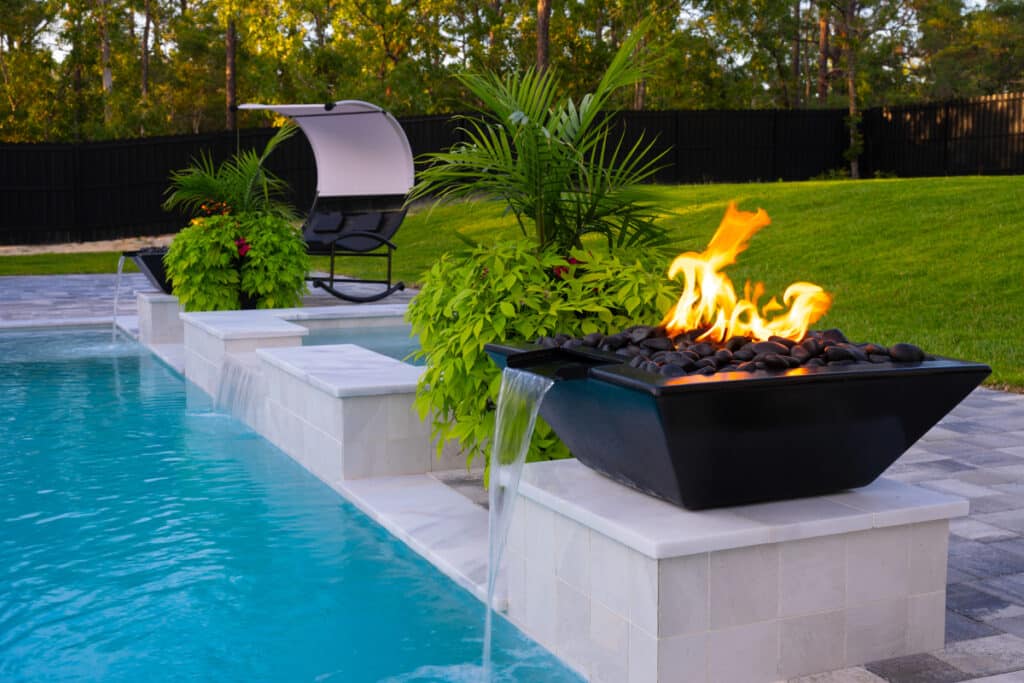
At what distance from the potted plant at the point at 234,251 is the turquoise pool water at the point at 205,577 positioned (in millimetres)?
2889

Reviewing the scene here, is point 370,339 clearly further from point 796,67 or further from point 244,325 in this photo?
point 796,67

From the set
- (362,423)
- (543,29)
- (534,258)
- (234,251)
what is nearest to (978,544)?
(534,258)

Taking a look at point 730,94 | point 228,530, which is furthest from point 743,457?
point 730,94

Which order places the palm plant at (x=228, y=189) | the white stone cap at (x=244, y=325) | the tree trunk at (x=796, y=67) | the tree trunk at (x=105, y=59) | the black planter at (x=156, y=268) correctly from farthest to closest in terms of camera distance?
the tree trunk at (x=796, y=67), the tree trunk at (x=105, y=59), the black planter at (x=156, y=268), the palm plant at (x=228, y=189), the white stone cap at (x=244, y=325)

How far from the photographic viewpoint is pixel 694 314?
3.54m

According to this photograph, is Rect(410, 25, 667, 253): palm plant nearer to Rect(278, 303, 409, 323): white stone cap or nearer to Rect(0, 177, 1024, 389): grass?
Rect(0, 177, 1024, 389): grass

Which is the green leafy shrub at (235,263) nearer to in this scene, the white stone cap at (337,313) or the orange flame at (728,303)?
the white stone cap at (337,313)

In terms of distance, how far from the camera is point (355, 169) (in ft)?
44.0

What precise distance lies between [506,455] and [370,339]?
206 inches

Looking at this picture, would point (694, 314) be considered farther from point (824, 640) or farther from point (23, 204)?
point (23, 204)

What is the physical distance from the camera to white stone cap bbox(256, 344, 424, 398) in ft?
16.6

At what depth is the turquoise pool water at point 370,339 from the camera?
8570mm

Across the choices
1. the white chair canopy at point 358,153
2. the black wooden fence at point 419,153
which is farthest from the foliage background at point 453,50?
A: the white chair canopy at point 358,153

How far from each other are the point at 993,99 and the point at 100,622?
24.0 m
